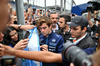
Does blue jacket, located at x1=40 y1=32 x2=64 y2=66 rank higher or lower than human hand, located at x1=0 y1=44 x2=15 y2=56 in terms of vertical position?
lower

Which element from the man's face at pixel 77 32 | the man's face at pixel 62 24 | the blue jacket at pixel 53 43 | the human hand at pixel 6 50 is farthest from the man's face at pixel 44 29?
the man's face at pixel 62 24

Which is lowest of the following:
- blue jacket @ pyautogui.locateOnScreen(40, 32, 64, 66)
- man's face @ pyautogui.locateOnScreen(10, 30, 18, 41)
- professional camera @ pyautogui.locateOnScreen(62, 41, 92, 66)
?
blue jacket @ pyautogui.locateOnScreen(40, 32, 64, 66)

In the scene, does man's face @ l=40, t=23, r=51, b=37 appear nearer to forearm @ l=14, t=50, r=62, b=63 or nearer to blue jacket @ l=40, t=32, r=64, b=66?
blue jacket @ l=40, t=32, r=64, b=66

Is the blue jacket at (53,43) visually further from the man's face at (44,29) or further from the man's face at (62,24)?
the man's face at (62,24)

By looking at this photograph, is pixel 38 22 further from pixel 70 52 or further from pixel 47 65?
pixel 70 52

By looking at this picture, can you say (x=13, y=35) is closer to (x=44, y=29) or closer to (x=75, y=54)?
(x=44, y=29)

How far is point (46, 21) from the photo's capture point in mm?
2393

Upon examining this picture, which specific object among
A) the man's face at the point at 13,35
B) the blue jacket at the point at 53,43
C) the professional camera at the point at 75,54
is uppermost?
the professional camera at the point at 75,54

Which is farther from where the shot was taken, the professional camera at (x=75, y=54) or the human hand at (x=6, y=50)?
the human hand at (x=6, y=50)

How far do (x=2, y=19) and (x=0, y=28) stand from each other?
0.05 meters

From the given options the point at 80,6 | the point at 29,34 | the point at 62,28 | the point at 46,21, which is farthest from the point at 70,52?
the point at 80,6

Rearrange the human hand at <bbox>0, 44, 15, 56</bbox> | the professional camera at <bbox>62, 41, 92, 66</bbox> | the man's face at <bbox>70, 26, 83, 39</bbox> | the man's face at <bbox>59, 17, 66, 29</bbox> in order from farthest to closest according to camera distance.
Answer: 1. the man's face at <bbox>59, 17, 66, 29</bbox>
2. the man's face at <bbox>70, 26, 83, 39</bbox>
3. the human hand at <bbox>0, 44, 15, 56</bbox>
4. the professional camera at <bbox>62, 41, 92, 66</bbox>

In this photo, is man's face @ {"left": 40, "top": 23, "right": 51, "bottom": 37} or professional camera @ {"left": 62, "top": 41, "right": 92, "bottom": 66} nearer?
professional camera @ {"left": 62, "top": 41, "right": 92, "bottom": 66}

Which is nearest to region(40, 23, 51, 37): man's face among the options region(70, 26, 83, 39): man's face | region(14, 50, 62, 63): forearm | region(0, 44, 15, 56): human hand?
region(70, 26, 83, 39): man's face
